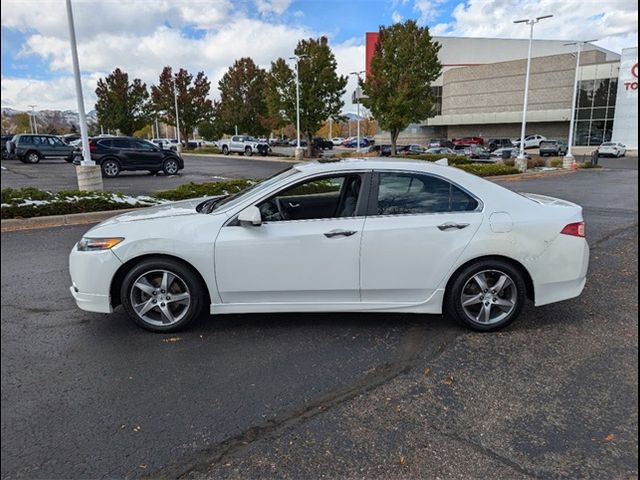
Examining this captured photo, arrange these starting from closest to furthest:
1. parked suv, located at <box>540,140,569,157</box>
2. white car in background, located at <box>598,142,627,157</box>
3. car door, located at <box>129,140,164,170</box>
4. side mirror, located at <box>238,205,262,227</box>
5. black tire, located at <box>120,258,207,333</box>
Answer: side mirror, located at <box>238,205,262,227</box> → black tire, located at <box>120,258,207,333</box> → car door, located at <box>129,140,164,170</box> → white car in background, located at <box>598,142,627,157</box> → parked suv, located at <box>540,140,569,157</box>

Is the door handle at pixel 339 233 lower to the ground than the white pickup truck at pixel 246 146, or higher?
lower

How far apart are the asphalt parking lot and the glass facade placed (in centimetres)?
5147

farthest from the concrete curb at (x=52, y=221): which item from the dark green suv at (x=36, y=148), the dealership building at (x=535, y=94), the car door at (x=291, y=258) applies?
the dealership building at (x=535, y=94)

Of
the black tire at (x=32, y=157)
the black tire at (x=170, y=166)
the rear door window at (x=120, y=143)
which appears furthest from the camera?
the black tire at (x=32, y=157)

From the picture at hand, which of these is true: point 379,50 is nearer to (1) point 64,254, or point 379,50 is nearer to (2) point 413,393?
(1) point 64,254

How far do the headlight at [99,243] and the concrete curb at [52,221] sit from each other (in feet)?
15.5

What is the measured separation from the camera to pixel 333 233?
3.79 meters

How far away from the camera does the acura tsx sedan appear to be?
149 inches

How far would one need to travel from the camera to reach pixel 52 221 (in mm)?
8602

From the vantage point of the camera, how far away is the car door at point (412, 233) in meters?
3.83

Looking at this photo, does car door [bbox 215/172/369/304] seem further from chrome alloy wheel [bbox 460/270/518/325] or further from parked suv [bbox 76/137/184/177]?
parked suv [bbox 76/137/184/177]

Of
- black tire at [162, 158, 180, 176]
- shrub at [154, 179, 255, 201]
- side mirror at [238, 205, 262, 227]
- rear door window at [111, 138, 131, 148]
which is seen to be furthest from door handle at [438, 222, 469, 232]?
black tire at [162, 158, 180, 176]

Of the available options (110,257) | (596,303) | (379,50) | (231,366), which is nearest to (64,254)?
(110,257)

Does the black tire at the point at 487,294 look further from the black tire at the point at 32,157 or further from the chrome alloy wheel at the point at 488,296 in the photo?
the black tire at the point at 32,157
